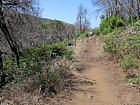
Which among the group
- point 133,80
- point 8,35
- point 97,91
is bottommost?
point 97,91

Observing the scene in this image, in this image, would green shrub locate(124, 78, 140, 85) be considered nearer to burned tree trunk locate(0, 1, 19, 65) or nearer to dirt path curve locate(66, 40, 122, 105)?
dirt path curve locate(66, 40, 122, 105)

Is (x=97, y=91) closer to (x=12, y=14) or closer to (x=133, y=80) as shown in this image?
(x=133, y=80)

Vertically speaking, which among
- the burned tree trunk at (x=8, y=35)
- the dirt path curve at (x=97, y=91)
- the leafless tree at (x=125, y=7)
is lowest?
the dirt path curve at (x=97, y=91)

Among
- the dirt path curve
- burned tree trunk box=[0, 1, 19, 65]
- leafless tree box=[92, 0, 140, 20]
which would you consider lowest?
the dirt path curve

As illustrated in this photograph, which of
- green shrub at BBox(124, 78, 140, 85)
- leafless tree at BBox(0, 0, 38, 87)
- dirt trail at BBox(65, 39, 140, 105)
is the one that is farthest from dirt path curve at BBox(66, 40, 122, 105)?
leafless tree at BBox(0, 0, 38, 87)

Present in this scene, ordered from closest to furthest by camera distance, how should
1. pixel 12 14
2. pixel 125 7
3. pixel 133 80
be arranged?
pixel 133 80
pixel 12 14
pixel 125 7

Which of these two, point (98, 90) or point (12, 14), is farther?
point (12, 14)

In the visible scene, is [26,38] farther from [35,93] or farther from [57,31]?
[57,31]

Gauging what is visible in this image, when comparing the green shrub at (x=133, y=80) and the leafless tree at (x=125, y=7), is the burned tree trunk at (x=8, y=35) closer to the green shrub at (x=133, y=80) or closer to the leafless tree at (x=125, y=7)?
the green shrub at (x=133, y=80)

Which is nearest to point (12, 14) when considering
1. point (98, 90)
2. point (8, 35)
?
point (8, 35)

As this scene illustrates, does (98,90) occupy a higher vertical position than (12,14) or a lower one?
lower

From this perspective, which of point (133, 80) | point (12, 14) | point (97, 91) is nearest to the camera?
point (97, 91)

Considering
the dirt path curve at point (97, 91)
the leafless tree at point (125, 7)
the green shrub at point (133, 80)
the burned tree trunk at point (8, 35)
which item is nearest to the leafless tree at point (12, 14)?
the burned tree trunk at point (8, 35)

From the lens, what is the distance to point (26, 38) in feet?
36.8
